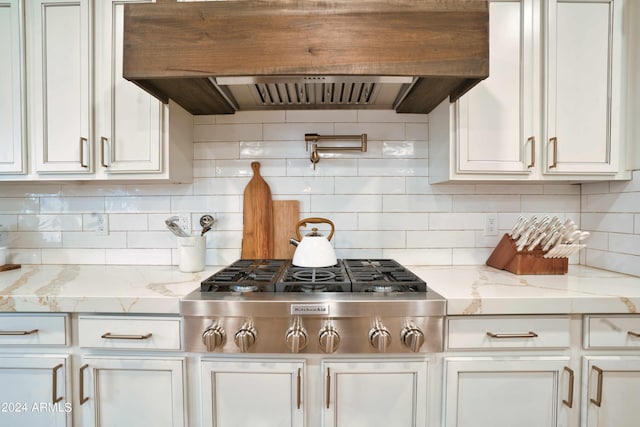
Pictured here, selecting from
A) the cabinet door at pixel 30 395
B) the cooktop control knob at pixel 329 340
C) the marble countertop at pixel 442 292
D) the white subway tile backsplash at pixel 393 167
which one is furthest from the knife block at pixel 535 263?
the cabinet door at pixel 30 395

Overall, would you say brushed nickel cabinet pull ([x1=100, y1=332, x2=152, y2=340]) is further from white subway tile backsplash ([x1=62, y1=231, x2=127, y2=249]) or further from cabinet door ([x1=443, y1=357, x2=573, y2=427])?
cabinet door ([x1=443, y1=357, x2=573, y2=427])

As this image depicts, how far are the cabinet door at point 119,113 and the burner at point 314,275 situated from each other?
2.59 feet

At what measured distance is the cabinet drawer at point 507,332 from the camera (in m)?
1.02

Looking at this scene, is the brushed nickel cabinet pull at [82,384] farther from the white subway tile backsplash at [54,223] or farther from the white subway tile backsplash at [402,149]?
the white subway tile backsplash at [402,149]

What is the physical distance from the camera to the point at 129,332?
103 centimetres

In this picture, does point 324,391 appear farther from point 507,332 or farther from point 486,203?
point 486,203

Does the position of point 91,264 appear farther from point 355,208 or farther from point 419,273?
point 419,273

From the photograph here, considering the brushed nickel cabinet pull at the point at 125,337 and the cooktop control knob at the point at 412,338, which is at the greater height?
the cooktop control knob at the point at 412,338

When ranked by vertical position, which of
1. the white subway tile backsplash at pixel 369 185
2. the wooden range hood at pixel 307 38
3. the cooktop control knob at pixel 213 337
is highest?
the wooden range hood at pixel 307 38

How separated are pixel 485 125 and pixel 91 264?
6.89 ft

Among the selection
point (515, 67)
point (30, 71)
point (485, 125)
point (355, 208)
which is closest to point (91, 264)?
point (30, 71)

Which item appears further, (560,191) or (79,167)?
(560,191)

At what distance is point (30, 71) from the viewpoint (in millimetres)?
1328

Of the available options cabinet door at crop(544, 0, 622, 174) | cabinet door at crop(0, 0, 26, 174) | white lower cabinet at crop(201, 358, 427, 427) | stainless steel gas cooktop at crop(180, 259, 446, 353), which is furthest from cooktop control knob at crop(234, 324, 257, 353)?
cabinet door at crop(544, 0, 622, 174)
